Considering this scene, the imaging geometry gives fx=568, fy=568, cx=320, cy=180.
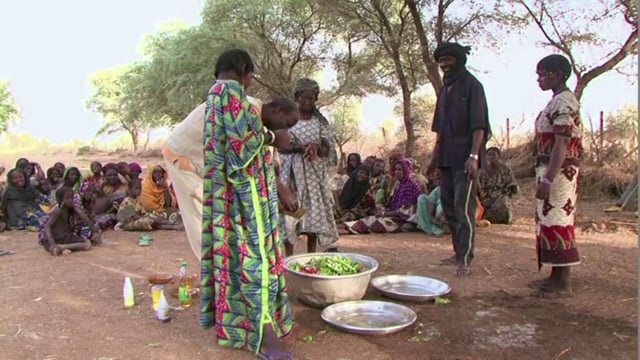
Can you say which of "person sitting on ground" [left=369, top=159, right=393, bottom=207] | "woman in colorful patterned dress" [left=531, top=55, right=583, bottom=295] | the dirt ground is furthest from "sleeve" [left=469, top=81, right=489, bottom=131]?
"person sitting on ground" [left=369, top=159, right=393, bottom=207]

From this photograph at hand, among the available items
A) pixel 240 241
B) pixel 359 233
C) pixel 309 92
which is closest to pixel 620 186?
pixel 359 233

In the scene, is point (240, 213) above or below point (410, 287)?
above

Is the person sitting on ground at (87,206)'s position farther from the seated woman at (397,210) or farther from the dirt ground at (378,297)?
the seated woman at (397,210)

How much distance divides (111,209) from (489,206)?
17.4 ft

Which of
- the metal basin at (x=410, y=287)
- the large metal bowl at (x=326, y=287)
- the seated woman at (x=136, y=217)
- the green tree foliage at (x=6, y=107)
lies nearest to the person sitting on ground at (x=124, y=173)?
the seated woman at (x=136, y=217)

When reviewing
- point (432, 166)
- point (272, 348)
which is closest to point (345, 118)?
point (432, 166)

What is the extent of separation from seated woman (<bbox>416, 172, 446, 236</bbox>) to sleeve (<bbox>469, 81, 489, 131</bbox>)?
7.95 feet

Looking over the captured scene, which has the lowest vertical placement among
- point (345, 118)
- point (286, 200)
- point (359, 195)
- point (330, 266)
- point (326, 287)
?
point (326, 287)

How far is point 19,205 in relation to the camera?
789 cm

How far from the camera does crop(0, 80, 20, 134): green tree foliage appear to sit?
88.5 ft

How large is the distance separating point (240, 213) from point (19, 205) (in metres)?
6.10

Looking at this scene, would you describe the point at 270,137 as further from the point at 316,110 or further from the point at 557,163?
the point at 557,163

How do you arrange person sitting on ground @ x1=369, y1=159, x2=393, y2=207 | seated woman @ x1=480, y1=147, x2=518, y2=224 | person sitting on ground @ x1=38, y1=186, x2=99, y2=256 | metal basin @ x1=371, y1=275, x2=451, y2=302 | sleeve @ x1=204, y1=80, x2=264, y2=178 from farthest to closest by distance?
person sitting on ground @ x1=369, y1=159, x2=393, y2=207, seated woman @ x1=480, y1=147, x2=518, y2=224, person sitting on ground @ x1=38, y1=186, x2=99, y2=256, metal basin @ x1=371, y1=275, x2=451, y2=302, sleeve @ x1=204, y1=80, x2=264, y2=178

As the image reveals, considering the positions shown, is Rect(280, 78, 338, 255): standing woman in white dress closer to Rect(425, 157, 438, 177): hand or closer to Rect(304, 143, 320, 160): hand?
Rect(304, 143, 320, 160): hand
